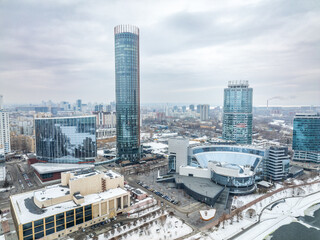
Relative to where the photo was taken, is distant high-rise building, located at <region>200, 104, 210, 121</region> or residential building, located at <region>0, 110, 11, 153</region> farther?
distant high-rise building, located at <region>200, 104, 210, 121</region>

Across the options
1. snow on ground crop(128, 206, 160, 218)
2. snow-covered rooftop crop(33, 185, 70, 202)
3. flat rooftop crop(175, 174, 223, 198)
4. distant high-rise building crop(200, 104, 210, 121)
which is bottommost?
snow on ground crop(128, 206, 160, 218)

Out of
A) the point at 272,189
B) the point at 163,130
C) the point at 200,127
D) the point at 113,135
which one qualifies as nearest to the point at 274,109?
the point at 200,127

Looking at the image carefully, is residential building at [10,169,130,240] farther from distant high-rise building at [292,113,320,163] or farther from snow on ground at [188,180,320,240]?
distant high-rise building at [292,113,320,163]

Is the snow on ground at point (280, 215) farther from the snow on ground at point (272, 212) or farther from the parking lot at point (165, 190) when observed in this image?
the parking lot at point (165, 190)

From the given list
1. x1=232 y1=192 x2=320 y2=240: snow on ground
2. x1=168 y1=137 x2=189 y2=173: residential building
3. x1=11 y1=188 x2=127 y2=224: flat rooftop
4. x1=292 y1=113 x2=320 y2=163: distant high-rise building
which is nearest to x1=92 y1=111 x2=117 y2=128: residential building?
x1=168 y1=137 x2=189 y2=173: residential building

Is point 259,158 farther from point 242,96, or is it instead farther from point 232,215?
point 242,96

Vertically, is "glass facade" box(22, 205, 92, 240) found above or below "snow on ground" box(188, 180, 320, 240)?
above
